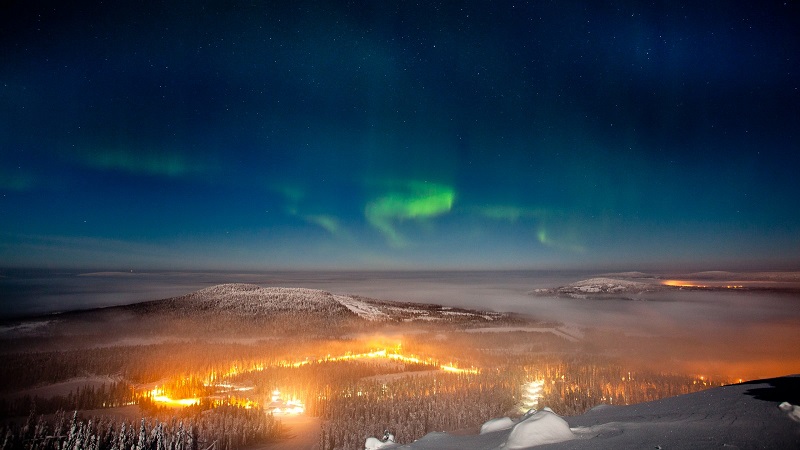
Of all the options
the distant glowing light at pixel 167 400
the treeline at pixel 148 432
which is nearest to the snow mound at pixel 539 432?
the treeline at pixel 148 432

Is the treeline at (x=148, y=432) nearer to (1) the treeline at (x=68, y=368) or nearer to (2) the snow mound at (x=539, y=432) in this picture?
(1) the treeline at (x=68, y=368)

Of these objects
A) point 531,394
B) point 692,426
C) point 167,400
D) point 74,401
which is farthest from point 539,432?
point 531,394

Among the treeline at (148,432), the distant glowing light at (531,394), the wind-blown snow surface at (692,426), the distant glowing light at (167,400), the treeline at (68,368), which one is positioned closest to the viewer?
the wind-blown snow surface at (692,426)

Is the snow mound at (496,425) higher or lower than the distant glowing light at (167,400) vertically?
higher

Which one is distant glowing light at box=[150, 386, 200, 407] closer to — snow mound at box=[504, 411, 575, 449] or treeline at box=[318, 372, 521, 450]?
treeline at box=[318, 372, 521, 450]

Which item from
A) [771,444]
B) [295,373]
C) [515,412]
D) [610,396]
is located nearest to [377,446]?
[771,444]

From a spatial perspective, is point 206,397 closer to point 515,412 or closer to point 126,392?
point 126,392
